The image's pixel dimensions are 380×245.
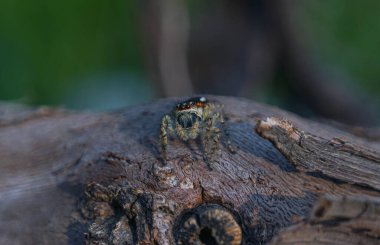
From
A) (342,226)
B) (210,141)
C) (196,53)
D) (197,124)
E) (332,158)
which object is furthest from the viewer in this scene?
(196,53)

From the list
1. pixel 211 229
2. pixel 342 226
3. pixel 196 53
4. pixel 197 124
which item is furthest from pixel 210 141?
pixel 196 53

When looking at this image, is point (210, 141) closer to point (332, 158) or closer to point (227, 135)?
point (227, 135)

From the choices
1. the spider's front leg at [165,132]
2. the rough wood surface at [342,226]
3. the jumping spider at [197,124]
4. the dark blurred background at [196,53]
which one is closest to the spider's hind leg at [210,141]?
the jumping spider at [197,124]

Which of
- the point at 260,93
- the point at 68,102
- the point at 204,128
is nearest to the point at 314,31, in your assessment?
the point at 260,93

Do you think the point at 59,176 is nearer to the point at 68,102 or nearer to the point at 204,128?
the point at 204,128

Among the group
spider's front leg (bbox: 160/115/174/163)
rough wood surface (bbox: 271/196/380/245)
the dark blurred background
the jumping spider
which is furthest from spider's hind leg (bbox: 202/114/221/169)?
the dark blurred background

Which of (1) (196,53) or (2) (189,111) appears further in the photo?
(1) (196,53)
